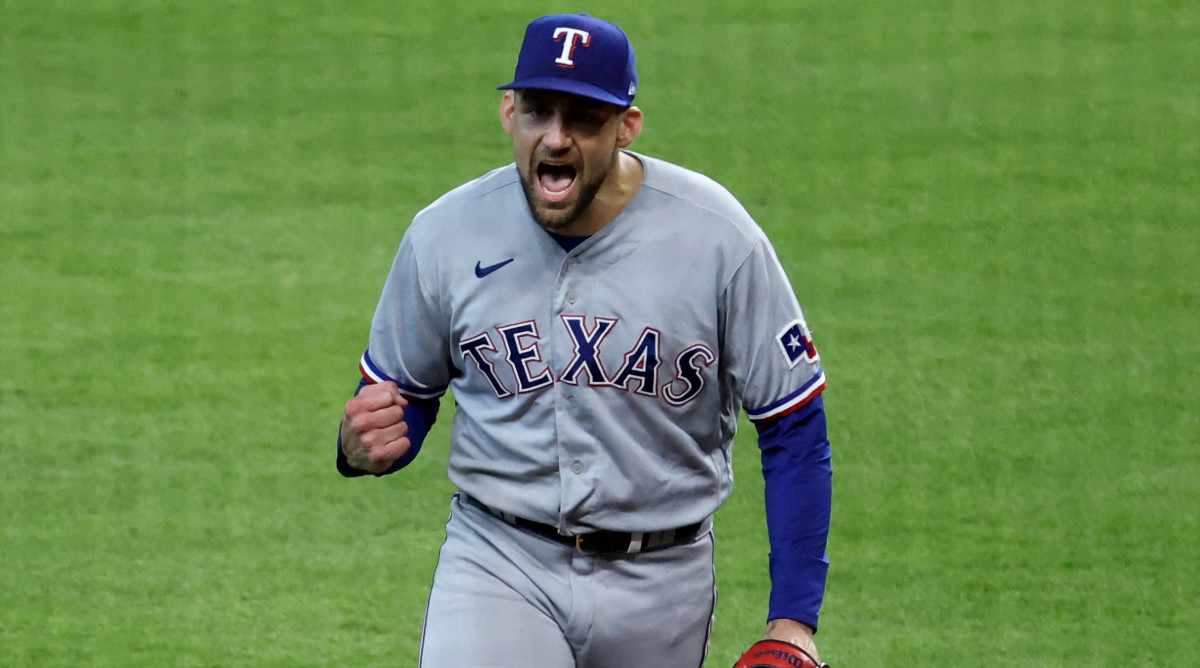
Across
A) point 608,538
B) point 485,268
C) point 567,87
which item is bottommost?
point 608,538

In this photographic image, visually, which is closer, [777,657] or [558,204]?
[777,657]

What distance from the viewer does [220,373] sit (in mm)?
6688

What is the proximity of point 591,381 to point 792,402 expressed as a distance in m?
0.38

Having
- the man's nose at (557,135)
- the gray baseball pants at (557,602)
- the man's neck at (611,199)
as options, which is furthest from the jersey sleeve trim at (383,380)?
the man's nose at (557,135)

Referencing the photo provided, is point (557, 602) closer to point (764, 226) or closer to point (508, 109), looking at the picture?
point (508, 109)

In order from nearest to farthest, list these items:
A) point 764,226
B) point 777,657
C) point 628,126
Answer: point 777,657
point 628,126
point 764,226

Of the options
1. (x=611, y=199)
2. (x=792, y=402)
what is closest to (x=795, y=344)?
(x=792, y=402)

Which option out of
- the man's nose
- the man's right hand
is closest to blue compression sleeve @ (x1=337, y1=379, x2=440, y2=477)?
the man's right hand

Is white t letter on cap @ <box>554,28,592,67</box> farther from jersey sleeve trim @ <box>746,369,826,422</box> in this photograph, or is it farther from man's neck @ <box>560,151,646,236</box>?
jersey sleeve trim @ <box>746,369,826,422</box>

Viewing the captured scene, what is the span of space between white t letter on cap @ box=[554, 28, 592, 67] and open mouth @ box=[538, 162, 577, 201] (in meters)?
0.20

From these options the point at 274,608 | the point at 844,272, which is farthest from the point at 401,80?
the point at 274,608

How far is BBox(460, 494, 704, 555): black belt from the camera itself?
332cm

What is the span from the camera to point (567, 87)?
3068 mm

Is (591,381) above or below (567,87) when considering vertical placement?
below
